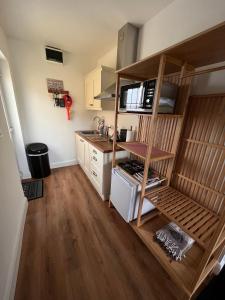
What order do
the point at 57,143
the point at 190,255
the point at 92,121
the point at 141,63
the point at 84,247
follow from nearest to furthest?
the point at 141,63, the point at 190,255, the point at 84,247, the point at 57,143, the point at 92,121

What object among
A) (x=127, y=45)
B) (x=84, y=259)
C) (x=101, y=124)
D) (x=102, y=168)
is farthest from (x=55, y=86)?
(x=84, y=259)

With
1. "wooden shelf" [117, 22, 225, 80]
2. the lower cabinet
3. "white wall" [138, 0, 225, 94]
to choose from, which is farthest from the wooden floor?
"wooden shelf" [117, 22, 225, 80]

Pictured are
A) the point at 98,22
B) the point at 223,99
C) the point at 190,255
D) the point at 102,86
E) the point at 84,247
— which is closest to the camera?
the point at 223,99

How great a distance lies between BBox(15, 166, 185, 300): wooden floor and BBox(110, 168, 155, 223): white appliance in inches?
10.0

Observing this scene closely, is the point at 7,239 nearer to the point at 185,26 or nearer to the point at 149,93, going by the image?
the point at 149,93

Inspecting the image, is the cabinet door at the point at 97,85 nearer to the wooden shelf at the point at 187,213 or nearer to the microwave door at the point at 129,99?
the microwave door at the point at 129,99

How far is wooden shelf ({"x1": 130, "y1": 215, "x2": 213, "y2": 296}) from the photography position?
3.51ft

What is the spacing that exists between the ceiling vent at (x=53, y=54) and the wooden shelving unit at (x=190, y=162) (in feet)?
5.66

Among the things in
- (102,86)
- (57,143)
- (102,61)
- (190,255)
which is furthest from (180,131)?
(57,143)

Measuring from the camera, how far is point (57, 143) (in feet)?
9.97

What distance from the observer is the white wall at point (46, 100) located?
7.70 feet

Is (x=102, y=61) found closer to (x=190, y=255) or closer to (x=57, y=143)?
(x=57, y=143)

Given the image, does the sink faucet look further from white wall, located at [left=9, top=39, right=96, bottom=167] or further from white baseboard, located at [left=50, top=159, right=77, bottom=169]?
white baseboard, located at [left=50, top=159, right=77, bottom=169]

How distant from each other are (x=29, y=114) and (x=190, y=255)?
127 inches
